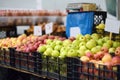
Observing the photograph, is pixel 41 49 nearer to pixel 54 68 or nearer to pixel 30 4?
pixel 54 68

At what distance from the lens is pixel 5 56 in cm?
340

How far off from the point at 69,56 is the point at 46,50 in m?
0.39

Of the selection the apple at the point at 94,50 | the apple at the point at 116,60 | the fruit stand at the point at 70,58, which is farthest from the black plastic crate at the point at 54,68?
the apple at the point at 116,60

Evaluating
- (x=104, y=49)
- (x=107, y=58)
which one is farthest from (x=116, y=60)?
(x=104, y=49)

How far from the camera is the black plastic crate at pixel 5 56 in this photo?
132 inches

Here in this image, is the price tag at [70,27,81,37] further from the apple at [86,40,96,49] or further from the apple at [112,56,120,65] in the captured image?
the apple at [112,56,120,65]

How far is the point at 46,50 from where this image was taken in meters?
2.82

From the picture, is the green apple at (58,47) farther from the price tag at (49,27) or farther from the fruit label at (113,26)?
the price tag at (49,27)

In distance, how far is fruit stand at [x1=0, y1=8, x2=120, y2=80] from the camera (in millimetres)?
2194

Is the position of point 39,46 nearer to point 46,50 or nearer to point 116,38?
point 46,50

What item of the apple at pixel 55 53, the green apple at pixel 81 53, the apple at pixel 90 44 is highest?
the apple at pixel 90 44

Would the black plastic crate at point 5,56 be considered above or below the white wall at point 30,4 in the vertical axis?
below

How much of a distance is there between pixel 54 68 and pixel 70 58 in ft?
0.93

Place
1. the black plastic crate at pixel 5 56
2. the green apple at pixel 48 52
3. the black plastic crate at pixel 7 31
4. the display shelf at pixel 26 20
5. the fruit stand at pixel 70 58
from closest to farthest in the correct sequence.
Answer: the fruit stand at pixel 70 58
the green apple at pixel 48 52
the black plastic crate at pixel 5 56
the black plastic crate at pixel 7 31
the display shelf at pixel 26 20
